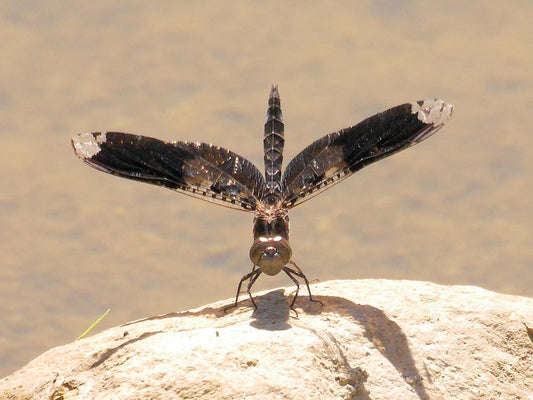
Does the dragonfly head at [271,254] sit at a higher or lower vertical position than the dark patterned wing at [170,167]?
lower

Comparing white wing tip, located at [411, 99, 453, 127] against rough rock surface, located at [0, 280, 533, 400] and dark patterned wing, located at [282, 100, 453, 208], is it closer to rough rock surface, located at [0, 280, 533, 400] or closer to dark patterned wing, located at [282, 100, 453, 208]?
dark patterned wing, located at [282, 100, 453, 208]

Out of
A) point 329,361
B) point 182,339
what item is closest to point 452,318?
point 329,361

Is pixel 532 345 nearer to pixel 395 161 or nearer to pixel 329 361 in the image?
pixel 329 361

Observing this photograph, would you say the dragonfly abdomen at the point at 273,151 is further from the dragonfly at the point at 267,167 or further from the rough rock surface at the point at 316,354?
the rough rock surface at the point at 316,354

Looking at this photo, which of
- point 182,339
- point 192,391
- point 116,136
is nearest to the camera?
point 192,391

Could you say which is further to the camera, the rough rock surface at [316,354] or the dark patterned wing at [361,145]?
the dark patterned wing at [361,145]

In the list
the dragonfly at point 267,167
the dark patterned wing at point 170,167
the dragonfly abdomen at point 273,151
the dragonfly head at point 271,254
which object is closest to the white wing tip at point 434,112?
the dragonfly at point 267,167

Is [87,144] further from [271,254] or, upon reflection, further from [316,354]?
[316,354]

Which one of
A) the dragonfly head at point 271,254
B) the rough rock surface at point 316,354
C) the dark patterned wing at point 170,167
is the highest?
the dark patterned wing at point 170,167
